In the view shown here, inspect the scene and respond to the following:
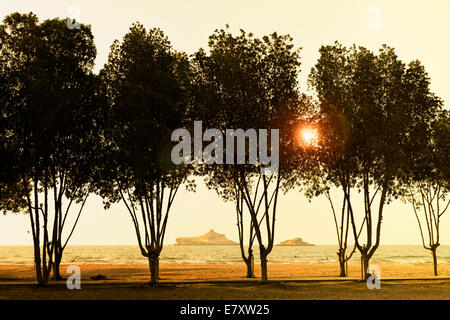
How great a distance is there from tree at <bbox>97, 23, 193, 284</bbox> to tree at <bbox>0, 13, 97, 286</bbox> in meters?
1.81

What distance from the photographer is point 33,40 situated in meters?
34.5

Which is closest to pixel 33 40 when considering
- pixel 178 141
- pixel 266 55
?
pixel 178 141

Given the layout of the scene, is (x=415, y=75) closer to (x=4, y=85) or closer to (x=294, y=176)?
(x=294, y=176)

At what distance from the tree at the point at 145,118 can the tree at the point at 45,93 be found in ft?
5.95

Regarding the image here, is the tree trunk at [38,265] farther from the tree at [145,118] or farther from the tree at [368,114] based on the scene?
the tree at [368,114]

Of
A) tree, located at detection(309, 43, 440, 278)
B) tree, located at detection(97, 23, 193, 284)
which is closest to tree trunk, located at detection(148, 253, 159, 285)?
tree, located at detection(97, 23, 193, 284)

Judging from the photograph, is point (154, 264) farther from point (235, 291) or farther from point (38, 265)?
point (38, 265)

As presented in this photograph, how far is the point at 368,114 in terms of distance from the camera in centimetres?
3753

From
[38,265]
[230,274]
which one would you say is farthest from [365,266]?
[38,265]

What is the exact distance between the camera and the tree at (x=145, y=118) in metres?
34.3

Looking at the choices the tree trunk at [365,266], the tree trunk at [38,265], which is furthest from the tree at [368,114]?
the tree trunk at [38,265]

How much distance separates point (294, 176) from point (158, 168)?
34.1 feet

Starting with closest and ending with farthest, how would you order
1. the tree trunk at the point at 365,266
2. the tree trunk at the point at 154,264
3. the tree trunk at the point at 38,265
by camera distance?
the tree trunk at the point at 154,264, the tree trunk at the point at 38,265, the tree trunk at the point at 365,266
